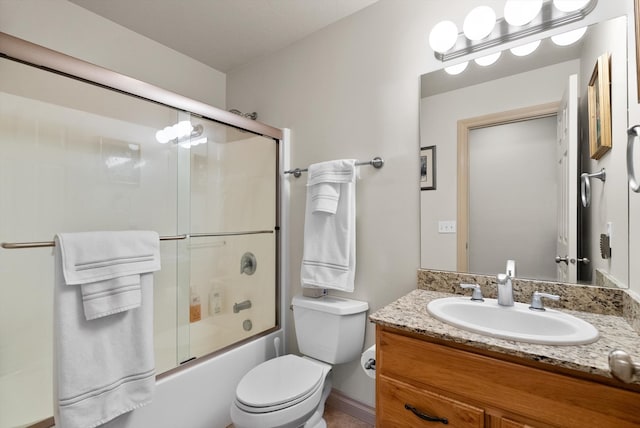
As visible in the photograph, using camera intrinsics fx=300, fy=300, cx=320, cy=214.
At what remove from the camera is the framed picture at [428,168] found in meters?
1.52

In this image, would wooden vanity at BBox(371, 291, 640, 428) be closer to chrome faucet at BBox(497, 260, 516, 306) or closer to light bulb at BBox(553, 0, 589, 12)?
chrome faucet at BBox(497, 260, 516, 306)

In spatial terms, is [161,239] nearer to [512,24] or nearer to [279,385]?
[279,385]

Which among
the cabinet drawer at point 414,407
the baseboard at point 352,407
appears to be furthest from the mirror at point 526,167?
the baseboard at point 352,407

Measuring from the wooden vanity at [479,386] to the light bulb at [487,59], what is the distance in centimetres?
118

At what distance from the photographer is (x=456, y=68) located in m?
1.47

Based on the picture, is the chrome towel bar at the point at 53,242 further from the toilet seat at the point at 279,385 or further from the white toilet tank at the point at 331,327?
the toilet seat at the point at 279,385

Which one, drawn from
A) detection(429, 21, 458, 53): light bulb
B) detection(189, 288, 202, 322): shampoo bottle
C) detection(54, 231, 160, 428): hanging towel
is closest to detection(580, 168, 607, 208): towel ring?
detection(429, 21, 458, 53): light bulb

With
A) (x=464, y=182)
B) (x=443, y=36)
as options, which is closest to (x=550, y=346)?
(x=464, y=182)

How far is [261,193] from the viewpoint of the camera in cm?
206

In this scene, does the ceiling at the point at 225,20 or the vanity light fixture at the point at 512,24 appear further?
the ceiling at the point at 225,20

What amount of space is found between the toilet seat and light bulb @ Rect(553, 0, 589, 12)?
1.89 metres

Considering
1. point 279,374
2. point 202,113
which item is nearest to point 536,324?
point 279,374

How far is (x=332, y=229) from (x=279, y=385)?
0.82m

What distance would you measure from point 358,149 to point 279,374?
1.28 metres
